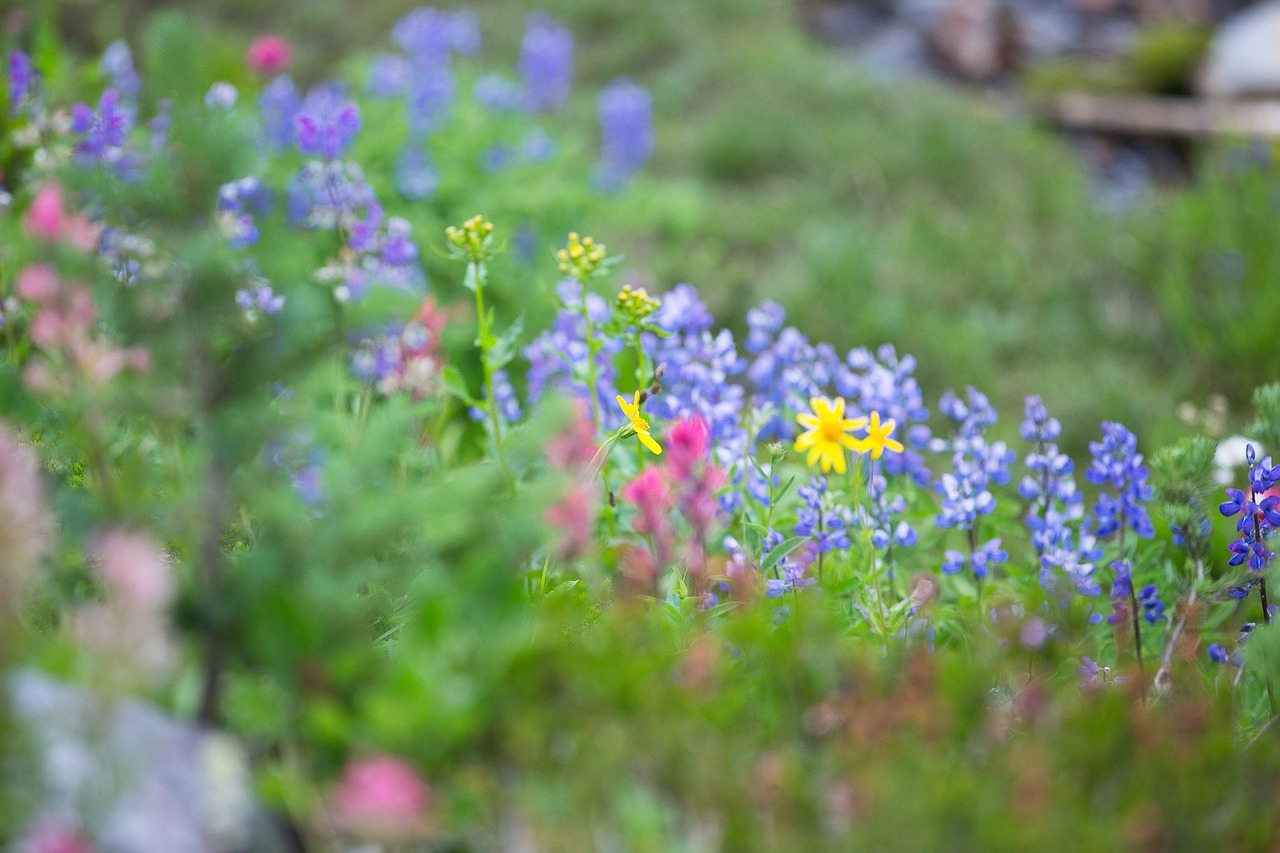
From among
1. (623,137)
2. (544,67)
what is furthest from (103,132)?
(544,67)

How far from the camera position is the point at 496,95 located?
11.8ft

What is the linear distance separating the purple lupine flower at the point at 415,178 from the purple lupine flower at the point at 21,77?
94 cm

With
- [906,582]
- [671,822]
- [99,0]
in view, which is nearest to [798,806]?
[671,822]

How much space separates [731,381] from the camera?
3.30 metres

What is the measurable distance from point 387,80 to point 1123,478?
9.03ft

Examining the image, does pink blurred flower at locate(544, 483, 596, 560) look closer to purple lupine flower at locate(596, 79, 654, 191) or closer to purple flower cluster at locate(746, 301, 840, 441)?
purple flower cluster at locate(746, 301, 840, 441)

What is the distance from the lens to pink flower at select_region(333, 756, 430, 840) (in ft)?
2.61

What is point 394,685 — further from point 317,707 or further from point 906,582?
point 906,582

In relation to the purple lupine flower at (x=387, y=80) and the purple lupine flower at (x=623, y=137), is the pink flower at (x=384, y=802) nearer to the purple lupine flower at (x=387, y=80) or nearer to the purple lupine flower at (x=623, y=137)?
the purple lupine flower at (x=387, y=80)

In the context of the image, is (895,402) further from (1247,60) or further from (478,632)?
(1247,60)

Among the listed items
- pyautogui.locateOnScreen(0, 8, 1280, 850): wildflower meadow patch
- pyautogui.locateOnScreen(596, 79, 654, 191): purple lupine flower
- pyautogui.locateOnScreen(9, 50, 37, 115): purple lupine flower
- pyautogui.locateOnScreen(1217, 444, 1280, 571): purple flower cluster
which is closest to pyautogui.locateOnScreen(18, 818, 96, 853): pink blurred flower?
pyautogui.locateOnScreen(0, 8, 1280, 850): wildflower meadow patch

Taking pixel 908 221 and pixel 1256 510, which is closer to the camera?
pixel 1256 510

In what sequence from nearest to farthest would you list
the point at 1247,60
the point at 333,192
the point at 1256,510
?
the point at 1256,510 < the point at 333,192 < the point at 1247,60

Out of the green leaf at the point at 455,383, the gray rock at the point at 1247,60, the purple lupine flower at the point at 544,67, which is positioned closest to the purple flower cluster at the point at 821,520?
the green leaf at the point at 455,383
